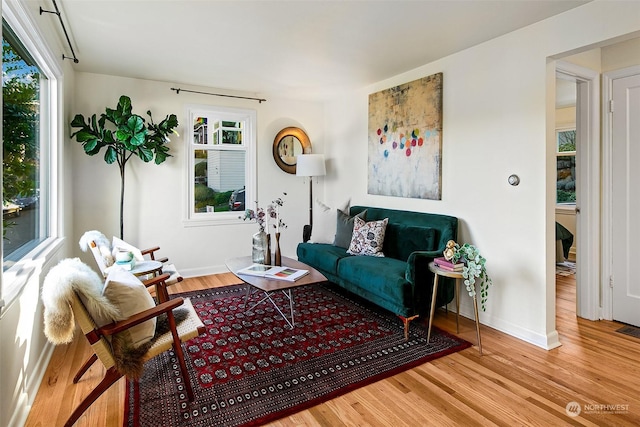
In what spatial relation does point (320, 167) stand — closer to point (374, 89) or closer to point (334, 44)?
point (374, 89)

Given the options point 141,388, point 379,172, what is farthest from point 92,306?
point 379,172

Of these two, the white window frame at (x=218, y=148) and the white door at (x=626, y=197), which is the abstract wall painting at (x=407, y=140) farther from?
the white window frame at (x=218, y=148)

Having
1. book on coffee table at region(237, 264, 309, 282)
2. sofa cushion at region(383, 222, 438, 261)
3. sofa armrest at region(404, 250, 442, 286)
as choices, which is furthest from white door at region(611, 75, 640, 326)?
book on coffee table at region(237, 264, 309, 282)

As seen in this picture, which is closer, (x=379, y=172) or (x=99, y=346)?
(x=99, y=346)

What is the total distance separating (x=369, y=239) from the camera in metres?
3.87

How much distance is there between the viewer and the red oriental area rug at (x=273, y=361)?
6.76ft

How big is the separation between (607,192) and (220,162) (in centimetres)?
427

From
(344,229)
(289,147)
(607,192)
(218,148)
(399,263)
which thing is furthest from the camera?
(289,147)

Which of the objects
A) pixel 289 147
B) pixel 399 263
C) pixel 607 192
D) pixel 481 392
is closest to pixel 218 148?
pixel 289 147

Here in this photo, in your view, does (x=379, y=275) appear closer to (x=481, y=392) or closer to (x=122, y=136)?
(x=481, y=392)

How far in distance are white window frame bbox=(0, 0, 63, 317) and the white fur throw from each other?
35 centimetres

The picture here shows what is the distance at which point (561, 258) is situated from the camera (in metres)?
5.26

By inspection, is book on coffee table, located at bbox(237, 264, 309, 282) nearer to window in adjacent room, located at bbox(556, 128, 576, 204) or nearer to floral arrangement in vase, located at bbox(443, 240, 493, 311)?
floral arrangement in vase, located at bbox(443, 240, 493, 311)

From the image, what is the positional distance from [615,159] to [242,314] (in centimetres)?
357
